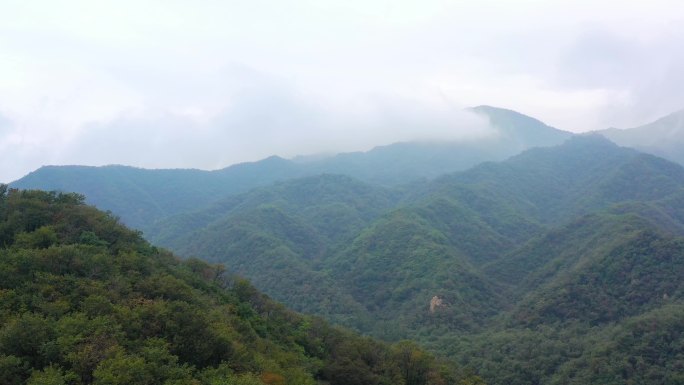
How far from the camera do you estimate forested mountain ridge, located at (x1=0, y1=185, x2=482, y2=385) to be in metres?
25.0

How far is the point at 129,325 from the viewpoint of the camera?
2966 cm

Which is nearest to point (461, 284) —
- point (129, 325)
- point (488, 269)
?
point (488, 269)

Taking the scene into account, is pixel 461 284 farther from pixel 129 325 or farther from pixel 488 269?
pixel 129 325

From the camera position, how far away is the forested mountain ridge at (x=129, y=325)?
24953 mm

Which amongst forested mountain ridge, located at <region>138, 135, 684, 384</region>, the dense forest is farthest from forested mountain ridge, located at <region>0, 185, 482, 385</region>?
forested mountain ridge, located at <region>138, 135, 684, 384</region>

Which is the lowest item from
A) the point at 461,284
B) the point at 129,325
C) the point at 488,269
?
the point at 488,269

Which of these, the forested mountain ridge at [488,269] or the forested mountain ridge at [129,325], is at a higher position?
the forested mountain ridge at [129,325]

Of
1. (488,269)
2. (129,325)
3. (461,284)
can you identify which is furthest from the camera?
(488,269)

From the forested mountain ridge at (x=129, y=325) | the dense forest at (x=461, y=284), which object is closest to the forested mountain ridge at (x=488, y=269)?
the dense forest at (x=461, y=284)

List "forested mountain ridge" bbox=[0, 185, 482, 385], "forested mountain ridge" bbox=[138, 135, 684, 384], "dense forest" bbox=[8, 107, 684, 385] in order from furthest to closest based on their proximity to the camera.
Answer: "forested mountain ridge" bbox=[138, 135, 684, 384]
"dense forest" bbox=[8, 107, 684, 385]
"forested mountain ridge" bbox=[0, 185, 482, 385]

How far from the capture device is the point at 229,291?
5675 cm

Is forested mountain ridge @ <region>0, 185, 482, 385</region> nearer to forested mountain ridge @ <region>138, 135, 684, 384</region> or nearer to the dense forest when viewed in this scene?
the dense forest

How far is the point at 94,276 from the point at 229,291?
21270mm

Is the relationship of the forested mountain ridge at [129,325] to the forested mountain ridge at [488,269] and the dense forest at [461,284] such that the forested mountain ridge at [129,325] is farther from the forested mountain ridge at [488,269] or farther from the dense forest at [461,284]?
the forested mountain ridge at [488,269]
